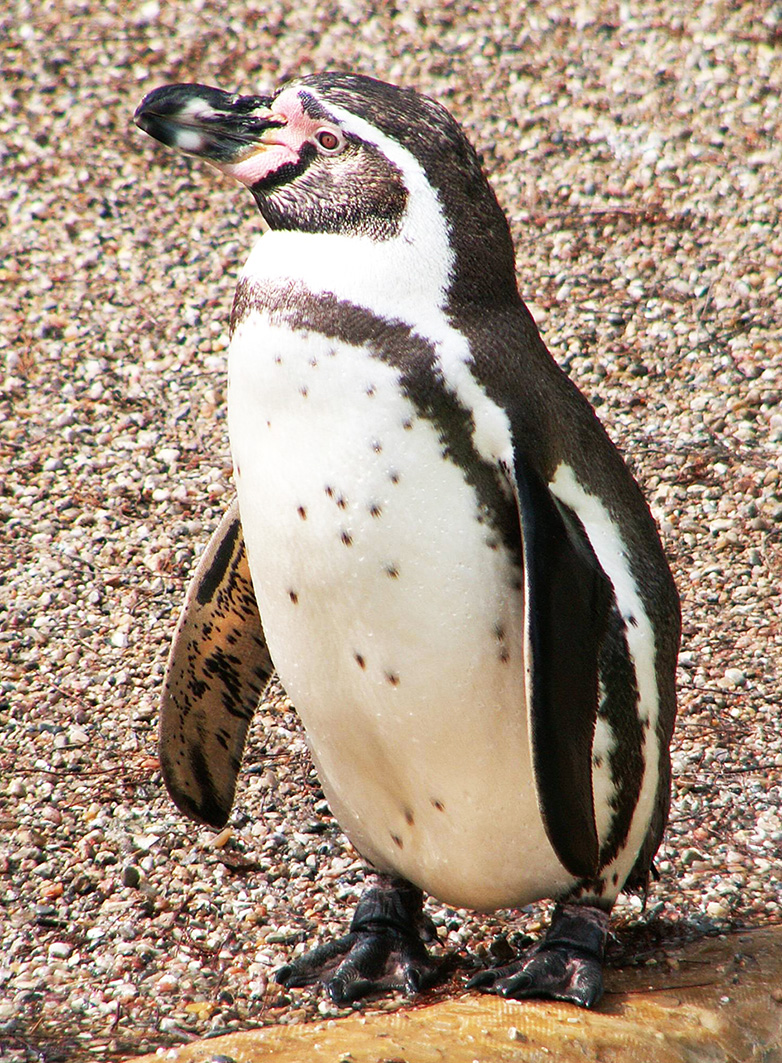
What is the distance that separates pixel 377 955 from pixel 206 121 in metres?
1.53

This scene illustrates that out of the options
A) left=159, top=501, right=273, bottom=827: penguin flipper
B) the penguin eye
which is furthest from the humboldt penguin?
left=159, top=501, right=273, bottom=827: penguin flipper

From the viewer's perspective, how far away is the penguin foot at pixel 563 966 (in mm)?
2230

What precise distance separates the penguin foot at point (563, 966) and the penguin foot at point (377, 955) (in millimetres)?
150

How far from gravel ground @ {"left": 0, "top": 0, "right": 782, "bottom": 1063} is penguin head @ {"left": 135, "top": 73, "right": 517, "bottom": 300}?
1.37 m

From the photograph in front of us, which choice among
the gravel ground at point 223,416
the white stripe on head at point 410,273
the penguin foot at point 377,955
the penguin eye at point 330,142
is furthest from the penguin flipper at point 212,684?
the penguin eye at point 330,142

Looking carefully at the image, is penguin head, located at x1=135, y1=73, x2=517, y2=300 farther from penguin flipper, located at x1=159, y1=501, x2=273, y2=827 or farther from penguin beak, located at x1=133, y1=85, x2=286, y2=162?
penguin flipper, located at x1=159, y1=501, x2=273, y2=827

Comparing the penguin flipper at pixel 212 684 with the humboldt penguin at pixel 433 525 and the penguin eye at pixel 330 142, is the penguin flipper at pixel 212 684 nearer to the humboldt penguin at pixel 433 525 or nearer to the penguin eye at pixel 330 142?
the humboldt penguin at pixel 433 525

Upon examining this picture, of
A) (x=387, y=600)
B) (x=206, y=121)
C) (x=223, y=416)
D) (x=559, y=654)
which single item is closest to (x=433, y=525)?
(x=387, y=600)

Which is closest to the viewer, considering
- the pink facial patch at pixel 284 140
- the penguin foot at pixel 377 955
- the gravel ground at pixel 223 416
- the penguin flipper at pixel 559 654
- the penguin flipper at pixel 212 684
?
the penguin flipper at pixel 559 654

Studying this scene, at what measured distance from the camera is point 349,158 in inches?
83.3

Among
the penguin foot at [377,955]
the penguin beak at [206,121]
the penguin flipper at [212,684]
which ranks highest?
the penguin beak at [206,121]

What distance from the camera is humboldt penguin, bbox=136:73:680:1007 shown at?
205cm

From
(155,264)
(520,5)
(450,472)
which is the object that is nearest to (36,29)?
(155,264)

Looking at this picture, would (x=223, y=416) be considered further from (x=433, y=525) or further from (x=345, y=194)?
(x=433, y=525)
